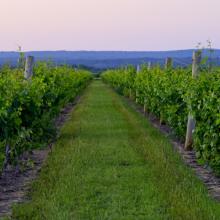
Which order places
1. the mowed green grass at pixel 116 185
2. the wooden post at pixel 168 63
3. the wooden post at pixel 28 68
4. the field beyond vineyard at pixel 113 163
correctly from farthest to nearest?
the wooden post at pixel 168 63
the wooden post at pixel 28 68
the field beyond vineyard at pixel 113 163
the mowed green grass at pixel 116 185

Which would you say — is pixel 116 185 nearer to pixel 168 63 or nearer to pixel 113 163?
pixel 113 163

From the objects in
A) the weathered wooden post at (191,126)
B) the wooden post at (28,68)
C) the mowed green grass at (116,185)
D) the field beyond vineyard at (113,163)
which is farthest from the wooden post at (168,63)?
the wooden post at (28,68)

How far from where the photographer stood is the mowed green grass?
267 inches

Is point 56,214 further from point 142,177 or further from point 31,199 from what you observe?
point 142,177

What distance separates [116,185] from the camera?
27.0 ft

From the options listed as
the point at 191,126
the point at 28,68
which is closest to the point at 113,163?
the point at 191,126

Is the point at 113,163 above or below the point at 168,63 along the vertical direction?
below

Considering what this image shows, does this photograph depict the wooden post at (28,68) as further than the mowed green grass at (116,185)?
Yes

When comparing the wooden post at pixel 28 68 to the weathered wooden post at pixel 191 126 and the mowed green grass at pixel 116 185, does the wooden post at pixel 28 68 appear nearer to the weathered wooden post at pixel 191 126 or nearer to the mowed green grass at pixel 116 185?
the mowed green grass at pixel 116 185

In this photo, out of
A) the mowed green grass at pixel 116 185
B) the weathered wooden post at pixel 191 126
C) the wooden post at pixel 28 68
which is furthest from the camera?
the wooden post at pixel 28 68

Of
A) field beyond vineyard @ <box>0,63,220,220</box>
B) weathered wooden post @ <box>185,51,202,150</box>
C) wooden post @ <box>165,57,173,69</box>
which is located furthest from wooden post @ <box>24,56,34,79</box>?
wooden post @ <box>165,57,173,69</box>

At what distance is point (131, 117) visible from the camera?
19469mm

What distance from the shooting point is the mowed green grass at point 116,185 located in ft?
22.2

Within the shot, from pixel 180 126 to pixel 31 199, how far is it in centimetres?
569
